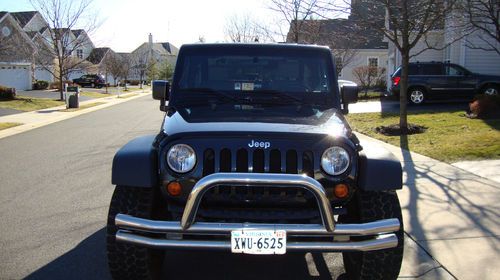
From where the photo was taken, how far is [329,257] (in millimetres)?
4754

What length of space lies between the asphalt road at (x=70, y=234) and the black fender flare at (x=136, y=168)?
1.03 meters

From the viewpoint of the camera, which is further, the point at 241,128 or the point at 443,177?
the point at 443,177

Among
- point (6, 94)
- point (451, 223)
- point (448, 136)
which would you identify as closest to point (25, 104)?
point (6, 94)

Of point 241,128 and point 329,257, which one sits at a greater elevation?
point 241,128

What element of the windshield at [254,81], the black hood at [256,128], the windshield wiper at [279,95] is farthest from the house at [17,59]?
the black hood at [256,128]

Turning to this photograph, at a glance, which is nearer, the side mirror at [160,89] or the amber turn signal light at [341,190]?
the amber turn signal light at [341,190]

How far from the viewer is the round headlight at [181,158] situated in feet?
11.7

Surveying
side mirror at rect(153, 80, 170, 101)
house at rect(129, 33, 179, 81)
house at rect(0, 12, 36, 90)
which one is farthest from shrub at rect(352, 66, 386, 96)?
house at rect(129, 33, 179, 81)

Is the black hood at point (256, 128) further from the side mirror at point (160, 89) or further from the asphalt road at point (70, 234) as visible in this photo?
the asphalt road at point (70, 234)

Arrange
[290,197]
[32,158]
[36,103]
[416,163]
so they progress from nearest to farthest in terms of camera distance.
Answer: [290,197] < [416,163] < [32,158] < [36,103]

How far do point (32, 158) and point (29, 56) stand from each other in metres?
35.6

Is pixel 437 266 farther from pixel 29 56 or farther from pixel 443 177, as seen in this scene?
pixel 29 56

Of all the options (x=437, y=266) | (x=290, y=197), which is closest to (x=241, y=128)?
(x=290, y=197)

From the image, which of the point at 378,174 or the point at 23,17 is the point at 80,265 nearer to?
the point at 378,174
